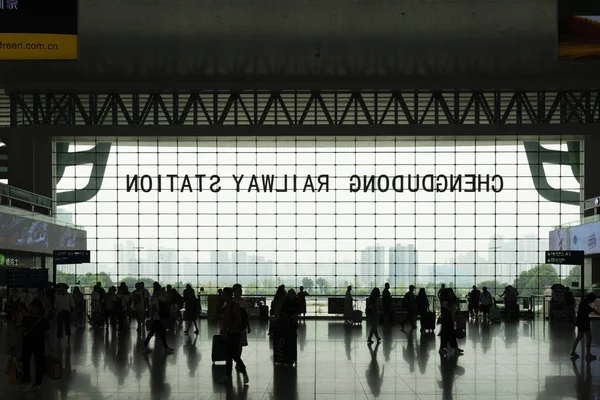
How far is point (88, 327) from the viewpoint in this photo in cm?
2606

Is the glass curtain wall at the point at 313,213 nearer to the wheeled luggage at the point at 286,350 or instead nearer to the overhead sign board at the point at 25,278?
the overhead sign board at the point at 25,278

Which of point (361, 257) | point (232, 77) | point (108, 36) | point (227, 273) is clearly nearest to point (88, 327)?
point (108, 36)

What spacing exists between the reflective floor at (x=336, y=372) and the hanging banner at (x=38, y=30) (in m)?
4.81

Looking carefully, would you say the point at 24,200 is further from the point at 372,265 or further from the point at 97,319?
the point at 372,265

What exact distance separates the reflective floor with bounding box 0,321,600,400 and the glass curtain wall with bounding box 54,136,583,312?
20499mm

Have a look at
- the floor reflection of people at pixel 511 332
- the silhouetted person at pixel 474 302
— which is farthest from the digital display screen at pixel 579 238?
the silhouetted person at pixel 474 302

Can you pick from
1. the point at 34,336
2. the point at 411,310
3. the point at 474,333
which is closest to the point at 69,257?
the point at 411,310

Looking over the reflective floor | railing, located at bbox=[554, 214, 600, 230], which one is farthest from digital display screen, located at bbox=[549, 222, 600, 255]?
the reflective floor

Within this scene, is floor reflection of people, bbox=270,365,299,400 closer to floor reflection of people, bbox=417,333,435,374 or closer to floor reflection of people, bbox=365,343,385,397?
floor reflection of people, bbox=365,343,385,397

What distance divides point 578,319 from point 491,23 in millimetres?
12064

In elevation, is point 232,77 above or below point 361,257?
above

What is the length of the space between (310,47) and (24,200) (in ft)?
42.1

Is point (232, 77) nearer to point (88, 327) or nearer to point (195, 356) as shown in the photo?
point (88, 327)

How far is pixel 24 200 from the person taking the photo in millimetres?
31484
